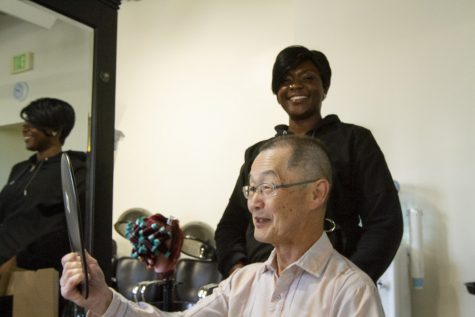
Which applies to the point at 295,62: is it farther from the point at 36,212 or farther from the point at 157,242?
the point at 157,242

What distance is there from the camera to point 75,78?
4.74 ft

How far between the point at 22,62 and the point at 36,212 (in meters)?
0.41

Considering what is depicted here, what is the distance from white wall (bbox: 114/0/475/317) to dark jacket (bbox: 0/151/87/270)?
2209 mm

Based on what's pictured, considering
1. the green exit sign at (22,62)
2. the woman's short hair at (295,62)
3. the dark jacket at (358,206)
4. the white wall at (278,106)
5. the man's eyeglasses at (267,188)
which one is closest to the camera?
the man's eyeglasses at (267,188)

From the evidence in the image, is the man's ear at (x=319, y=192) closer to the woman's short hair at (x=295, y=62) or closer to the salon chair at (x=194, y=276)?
the woman's short hair at (x=295, y=62)

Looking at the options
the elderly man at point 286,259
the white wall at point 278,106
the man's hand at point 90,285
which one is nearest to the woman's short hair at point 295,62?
the elderly man at point 286,259

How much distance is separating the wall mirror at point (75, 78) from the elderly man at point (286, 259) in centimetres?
32

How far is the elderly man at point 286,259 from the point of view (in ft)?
3.72

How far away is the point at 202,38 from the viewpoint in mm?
4348

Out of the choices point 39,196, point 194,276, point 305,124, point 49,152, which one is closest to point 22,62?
point 49,152

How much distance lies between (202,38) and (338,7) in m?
1.37

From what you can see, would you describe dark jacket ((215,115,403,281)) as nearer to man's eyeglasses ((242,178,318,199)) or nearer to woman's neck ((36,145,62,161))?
man's eyeglasses ((242,178,318,199))

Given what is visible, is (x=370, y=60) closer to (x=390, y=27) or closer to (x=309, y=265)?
(x=390, y=27)

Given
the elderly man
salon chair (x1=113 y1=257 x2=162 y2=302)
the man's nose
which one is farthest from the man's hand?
→ salon chair (x1=113 y1=257 x2=162 y2=302)
